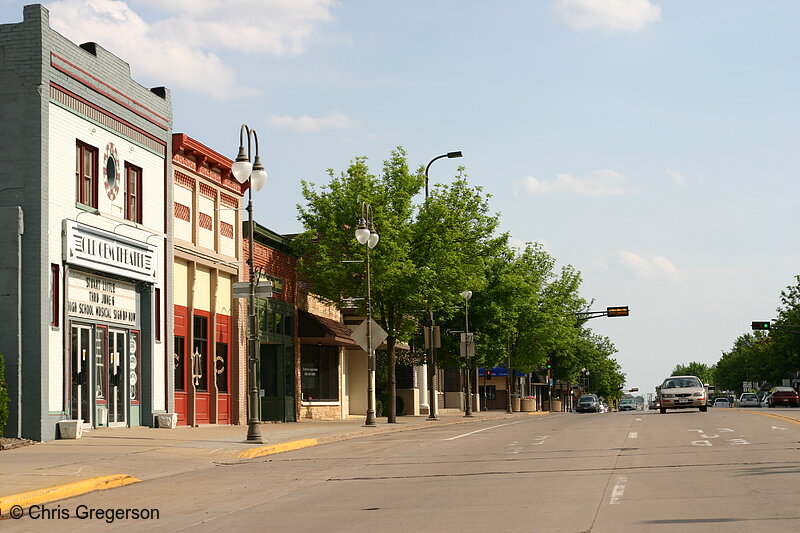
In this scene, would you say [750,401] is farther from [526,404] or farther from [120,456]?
[120,456]

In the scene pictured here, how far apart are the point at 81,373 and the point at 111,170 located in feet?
18.0

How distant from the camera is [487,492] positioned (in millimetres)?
13766

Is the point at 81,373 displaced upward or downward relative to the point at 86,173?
downward

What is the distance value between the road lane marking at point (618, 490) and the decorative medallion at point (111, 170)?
17263 millimetres

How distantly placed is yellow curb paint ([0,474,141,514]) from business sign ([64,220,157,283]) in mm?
10070

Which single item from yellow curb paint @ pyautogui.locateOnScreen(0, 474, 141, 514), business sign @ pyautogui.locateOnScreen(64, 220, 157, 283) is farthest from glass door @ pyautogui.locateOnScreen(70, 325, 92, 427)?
yellow curb paint @ pyautogui.locateOnScreen(0, 474, 141, 514)

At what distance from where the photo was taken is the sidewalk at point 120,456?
1498cm

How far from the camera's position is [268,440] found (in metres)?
25.5

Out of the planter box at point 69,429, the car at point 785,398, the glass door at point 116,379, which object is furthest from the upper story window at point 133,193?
the car at point 785,398

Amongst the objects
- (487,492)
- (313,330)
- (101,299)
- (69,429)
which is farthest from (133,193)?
(487,492)

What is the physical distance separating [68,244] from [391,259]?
51.6ft

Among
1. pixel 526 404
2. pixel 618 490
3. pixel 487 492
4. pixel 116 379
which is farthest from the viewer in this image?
pixel 526 404

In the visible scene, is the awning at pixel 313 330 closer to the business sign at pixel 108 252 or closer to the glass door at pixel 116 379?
the business sign at pixel 108 252

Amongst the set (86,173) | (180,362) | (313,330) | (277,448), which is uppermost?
(86,173)
